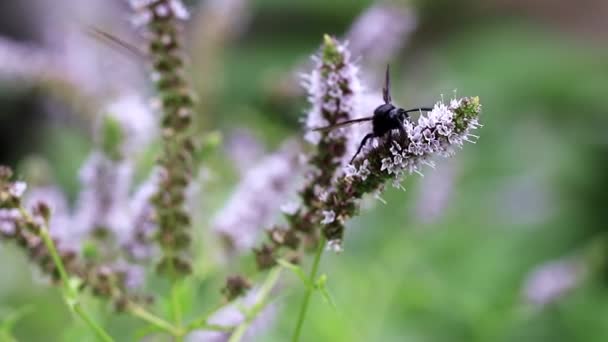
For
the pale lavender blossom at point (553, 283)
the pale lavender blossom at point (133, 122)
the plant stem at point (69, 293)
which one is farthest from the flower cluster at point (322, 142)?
the pale lavender blossom at point (553, 283)

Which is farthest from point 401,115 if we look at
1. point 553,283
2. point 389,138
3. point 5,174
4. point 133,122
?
point 553,283

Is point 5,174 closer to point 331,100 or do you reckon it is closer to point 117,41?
point 117,41

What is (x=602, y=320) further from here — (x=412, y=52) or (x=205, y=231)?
(x=412, y=52)

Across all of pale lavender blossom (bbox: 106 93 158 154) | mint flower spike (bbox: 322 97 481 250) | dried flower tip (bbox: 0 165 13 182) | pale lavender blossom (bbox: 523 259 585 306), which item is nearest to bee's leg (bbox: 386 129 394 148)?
mint flower spike (bbox: 322 97 481 250)

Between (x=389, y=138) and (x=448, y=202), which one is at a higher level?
(x=448, y=202)

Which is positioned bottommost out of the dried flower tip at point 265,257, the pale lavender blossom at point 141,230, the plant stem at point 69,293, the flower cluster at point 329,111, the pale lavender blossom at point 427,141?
the plant stem at point 69,293

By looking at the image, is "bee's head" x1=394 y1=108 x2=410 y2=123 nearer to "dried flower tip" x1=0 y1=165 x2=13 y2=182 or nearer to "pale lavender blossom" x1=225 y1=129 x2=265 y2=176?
"dried flower tip" x1=0 y1=165 x2=13 y2=182

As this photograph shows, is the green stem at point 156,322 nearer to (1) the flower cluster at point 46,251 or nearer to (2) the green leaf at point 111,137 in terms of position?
(1) the flower cluster at point 46,251
